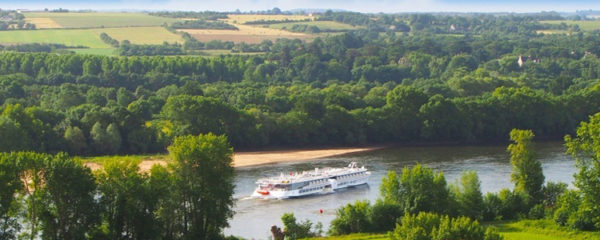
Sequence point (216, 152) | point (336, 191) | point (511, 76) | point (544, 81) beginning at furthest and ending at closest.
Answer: point (511, 76) < point (544, 81) < point (336, 191) < point (216, 152)

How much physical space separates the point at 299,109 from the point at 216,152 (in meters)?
48.5

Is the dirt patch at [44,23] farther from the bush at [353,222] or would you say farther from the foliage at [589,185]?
the foliage at [589,185]

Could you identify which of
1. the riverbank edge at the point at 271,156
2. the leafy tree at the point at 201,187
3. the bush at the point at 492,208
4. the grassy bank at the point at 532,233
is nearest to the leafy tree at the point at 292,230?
the grassy bank at the point at 532,233

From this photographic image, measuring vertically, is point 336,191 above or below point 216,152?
below

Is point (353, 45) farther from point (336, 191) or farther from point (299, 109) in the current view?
point (336, 191)

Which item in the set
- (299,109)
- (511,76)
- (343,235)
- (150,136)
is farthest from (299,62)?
(343,235)

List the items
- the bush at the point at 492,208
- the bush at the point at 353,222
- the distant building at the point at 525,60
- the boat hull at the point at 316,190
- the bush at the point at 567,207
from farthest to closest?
the distant building at the point at 525,60 < the boat hull at the point at 316,190 < the bush at the point at 492,208 < the bush at the point at 353,222 < the bush at the point at 567,207

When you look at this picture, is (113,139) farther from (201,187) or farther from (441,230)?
(441,230)

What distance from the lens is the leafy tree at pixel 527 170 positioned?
6456 centimetres

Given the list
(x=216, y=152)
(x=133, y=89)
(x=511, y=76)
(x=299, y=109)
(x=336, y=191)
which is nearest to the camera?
(x=216, y=152)

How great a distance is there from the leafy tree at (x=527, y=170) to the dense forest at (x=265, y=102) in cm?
3772

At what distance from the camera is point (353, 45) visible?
192750 millimetres

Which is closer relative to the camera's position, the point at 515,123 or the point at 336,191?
the point at 336,191

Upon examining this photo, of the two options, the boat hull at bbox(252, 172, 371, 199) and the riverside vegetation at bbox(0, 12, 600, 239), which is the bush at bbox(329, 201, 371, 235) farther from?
the boat hull at bbox(252, 172, 371, 199)
